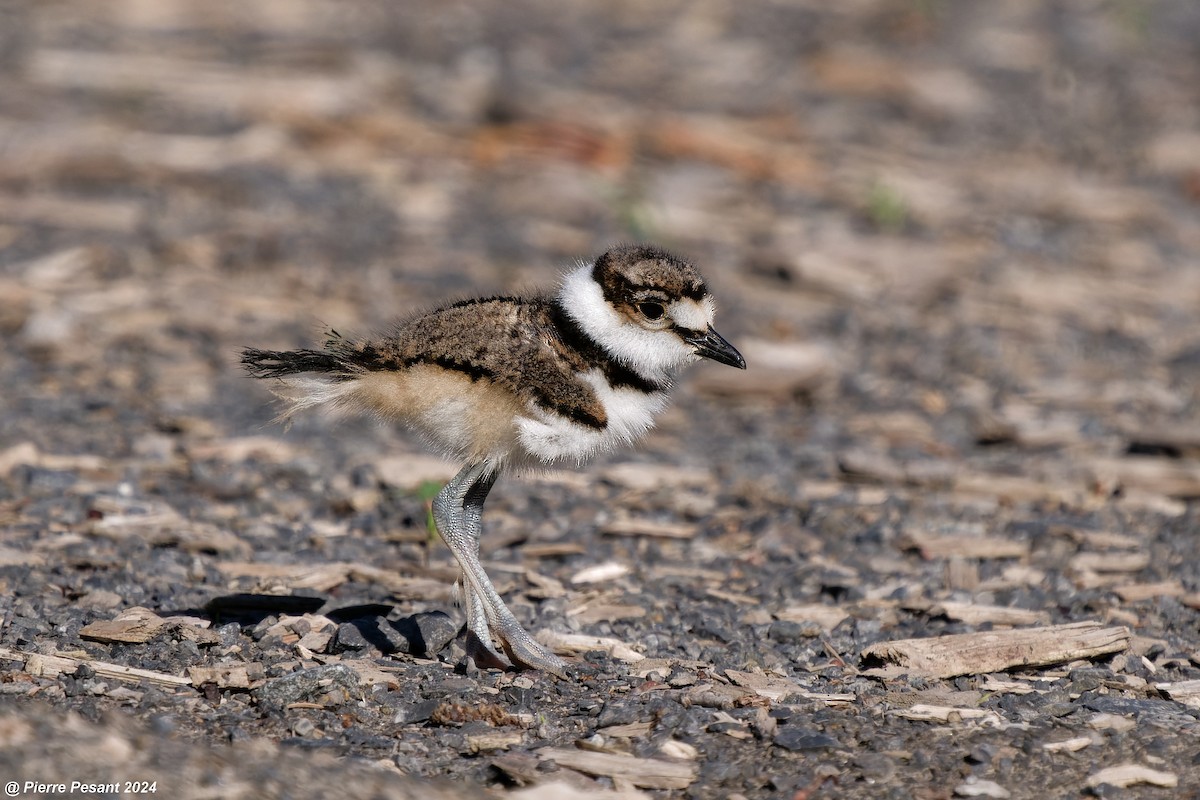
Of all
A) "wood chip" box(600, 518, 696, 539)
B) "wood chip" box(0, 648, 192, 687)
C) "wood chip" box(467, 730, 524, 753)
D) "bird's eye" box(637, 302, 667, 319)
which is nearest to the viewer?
"wood chip" box(467, 730, 524, 753)

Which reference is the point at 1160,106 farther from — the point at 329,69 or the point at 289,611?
the point at 289,611

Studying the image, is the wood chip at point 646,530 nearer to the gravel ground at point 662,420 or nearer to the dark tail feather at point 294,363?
the gravel ground at point 662,420

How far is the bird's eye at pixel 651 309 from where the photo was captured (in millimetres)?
4625

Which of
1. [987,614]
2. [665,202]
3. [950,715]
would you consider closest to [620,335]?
[950,715]

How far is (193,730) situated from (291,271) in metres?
5.01

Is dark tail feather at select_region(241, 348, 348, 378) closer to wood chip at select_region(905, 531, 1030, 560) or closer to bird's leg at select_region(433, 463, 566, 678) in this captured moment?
bird's leg at select_region(433, 463, 566, 678)

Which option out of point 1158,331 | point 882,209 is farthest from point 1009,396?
point 882,209

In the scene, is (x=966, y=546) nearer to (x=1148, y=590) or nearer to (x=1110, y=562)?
(x=1110, y=562)

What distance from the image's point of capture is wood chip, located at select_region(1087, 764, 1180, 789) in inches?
144

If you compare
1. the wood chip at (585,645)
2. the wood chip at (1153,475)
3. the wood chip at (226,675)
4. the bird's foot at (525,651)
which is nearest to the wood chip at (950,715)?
the wood chip at (585,645)

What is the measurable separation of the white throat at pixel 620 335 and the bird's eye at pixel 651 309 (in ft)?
0.17

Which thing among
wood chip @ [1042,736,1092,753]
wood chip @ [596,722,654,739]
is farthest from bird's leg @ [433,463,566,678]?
wood chip @ [1042,736,1092,753]

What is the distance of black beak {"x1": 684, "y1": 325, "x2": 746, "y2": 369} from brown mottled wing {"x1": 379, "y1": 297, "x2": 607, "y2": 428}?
43 cm

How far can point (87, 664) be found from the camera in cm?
415
